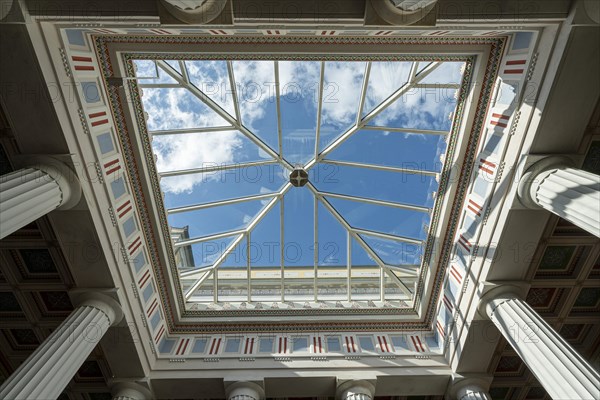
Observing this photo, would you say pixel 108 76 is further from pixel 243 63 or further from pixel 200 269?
pixel 200 269

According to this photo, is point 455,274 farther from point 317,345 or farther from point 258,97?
point 258,97

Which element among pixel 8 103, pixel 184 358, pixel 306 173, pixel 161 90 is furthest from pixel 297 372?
pixel 8 103

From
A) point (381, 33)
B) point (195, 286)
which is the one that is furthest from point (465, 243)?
point (195, 286)

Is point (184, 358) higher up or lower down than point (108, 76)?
lower down

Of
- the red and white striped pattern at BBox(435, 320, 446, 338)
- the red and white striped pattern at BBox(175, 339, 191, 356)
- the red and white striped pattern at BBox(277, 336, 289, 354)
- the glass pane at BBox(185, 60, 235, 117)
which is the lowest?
the red and white striped pattern at BBox(175, 339, 191, 356)

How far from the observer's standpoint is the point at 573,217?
22.2 ft

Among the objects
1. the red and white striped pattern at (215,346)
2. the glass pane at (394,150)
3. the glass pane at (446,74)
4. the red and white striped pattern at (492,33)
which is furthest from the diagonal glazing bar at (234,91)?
the red and white striped pattern at (215,346)

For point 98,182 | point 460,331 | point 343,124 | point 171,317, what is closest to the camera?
point 98,182

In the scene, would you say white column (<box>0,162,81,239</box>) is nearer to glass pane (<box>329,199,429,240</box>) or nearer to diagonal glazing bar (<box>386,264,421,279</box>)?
glass pane (<box>329,199,429,240</box>)

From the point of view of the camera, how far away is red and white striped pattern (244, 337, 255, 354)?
11969mm

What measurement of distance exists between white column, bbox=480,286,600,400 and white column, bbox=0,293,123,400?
31.1ft

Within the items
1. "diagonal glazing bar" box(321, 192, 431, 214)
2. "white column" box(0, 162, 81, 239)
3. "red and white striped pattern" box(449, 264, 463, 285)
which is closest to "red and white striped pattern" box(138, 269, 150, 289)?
"white column" box(0, 162, 81, 239)

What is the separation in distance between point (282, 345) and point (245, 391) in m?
1.85

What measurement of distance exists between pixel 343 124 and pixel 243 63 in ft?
11.2
